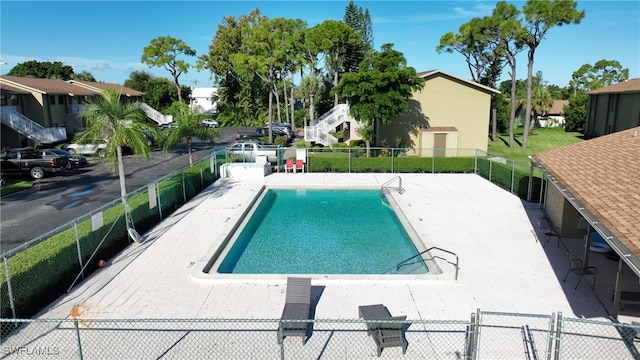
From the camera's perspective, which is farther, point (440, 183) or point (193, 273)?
point (440, 183)

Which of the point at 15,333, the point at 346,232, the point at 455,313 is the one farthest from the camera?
the point at 346,232

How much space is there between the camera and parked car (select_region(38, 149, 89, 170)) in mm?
25594

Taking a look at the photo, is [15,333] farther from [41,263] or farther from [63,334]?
[41,263]

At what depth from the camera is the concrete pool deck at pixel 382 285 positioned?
9.86 meters

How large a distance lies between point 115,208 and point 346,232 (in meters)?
8.12

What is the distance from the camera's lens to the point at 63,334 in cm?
878

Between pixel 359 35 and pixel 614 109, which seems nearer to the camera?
pixel 614 109

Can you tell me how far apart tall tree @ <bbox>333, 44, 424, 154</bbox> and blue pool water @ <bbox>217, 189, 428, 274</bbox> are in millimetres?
7161

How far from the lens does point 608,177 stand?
10.8 metres

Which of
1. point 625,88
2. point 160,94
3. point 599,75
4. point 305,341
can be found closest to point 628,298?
point 305,341

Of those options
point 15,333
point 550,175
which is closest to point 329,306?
point 15,333

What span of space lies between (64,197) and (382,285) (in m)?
A: 16.6

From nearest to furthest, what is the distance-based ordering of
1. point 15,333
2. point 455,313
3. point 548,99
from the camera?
point 15,333, point 455,313, point 548,99

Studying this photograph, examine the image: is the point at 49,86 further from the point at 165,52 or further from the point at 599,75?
the point at 599,75
